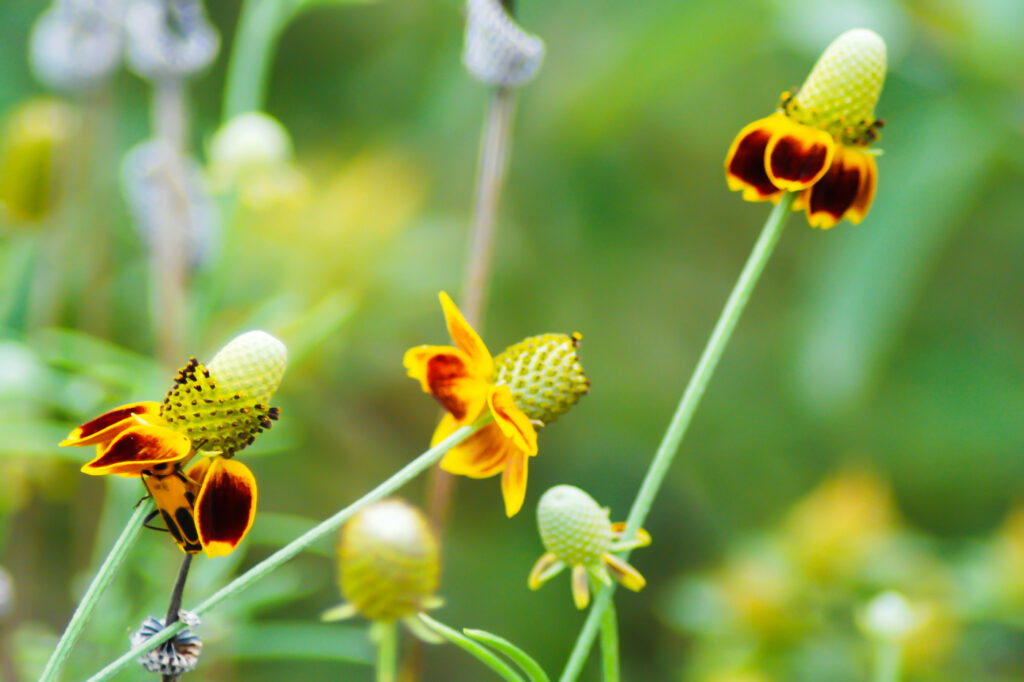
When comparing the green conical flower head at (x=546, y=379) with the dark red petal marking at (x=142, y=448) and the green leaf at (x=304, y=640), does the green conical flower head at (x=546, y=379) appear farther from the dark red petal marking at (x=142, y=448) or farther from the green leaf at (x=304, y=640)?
the green leaf at (x=304, y=640)

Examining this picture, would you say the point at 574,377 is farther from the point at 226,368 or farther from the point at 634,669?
the point at 634,669

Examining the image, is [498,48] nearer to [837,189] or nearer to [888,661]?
[837,189]

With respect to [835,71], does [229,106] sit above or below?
above

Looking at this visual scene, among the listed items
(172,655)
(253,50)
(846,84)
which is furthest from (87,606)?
(253,50)

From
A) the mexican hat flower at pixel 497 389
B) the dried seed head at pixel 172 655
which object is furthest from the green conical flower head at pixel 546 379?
the dried seed head at pixel 172 655

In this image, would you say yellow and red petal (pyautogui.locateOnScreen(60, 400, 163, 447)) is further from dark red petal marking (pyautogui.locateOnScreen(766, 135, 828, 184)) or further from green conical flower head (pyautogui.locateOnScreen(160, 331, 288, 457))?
dark red petal marking (pyautogui.locateOnScreen(766, 135, 828, 184))

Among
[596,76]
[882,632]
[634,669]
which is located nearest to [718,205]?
[596,76]
